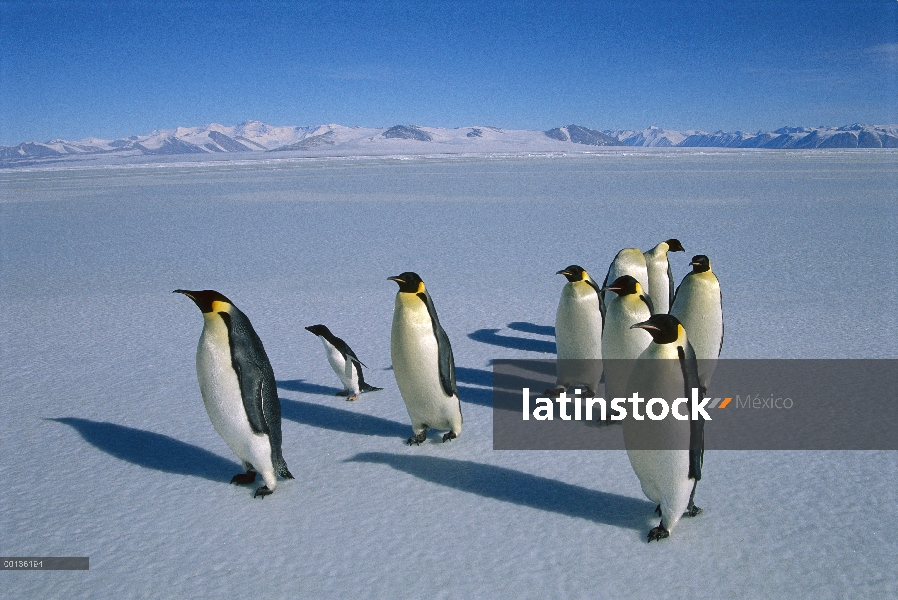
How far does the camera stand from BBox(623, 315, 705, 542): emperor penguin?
2111mm

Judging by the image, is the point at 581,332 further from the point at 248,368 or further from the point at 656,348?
the point at 248,368

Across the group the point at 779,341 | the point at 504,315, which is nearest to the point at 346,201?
the point at 504,315

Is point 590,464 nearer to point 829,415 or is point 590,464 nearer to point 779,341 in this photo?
point 829,415

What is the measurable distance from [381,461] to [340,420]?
587 millimetres

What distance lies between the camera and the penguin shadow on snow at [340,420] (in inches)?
129

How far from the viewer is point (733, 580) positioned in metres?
1.97

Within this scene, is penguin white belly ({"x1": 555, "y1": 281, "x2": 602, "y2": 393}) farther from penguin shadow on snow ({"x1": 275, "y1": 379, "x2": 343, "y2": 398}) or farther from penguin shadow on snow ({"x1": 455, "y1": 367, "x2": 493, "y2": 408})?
penguin shadow on snow ({"x1": 275, "y1": 379, "x2": 343, "y2": 398})

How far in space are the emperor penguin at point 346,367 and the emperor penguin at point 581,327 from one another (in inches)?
44.5

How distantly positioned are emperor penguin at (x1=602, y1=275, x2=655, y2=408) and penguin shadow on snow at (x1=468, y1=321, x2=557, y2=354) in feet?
4.61

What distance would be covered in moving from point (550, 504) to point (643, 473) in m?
0.40

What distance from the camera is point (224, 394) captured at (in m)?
2.51

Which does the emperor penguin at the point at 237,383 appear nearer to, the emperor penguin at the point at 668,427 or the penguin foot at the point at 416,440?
the penguin foot at the point at 416,440

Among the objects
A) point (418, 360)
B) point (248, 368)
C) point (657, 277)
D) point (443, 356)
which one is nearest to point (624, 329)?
point (443, 356)

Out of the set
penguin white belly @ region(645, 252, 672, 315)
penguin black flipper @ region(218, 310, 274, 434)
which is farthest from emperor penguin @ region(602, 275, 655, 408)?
penguin black flipper @ region(218, 310, 274, 434)
